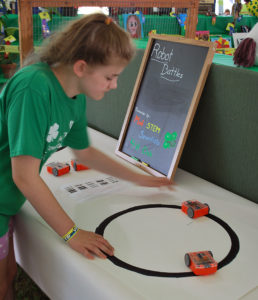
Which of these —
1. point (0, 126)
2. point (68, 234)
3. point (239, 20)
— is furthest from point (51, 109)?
point (239, 20)

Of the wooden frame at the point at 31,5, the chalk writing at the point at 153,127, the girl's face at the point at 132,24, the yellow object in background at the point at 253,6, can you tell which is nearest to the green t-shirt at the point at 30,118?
the chalk writing at the point at 153,127

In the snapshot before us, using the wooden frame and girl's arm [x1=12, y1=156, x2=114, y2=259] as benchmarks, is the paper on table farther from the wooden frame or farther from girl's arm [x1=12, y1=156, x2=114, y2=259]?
the wooden frame

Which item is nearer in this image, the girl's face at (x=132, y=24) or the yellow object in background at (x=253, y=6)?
the girl's face at (x=132, y=24)

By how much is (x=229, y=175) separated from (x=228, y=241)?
0.29 metres

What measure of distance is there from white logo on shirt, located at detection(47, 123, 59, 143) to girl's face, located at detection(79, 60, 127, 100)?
12 cm

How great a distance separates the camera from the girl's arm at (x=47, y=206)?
79cm

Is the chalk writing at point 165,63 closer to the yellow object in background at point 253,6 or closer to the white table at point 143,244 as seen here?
the white table at point 143,244

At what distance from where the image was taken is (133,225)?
92 centimetres

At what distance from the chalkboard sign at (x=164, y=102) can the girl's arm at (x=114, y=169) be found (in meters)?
0.05

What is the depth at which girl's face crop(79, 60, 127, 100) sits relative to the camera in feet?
2.68

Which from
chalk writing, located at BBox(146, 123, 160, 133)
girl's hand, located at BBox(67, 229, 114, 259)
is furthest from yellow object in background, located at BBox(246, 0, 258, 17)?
girl's hand, located at BBox(67, 229, 114, 259)

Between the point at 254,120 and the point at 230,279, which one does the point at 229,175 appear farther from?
the point at 230,279

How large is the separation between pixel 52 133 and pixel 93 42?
25 centimetres

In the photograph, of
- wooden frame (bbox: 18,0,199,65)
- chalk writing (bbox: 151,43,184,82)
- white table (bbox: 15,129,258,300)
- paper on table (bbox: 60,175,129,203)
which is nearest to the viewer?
white table (bbox: 15,129,258,300)
